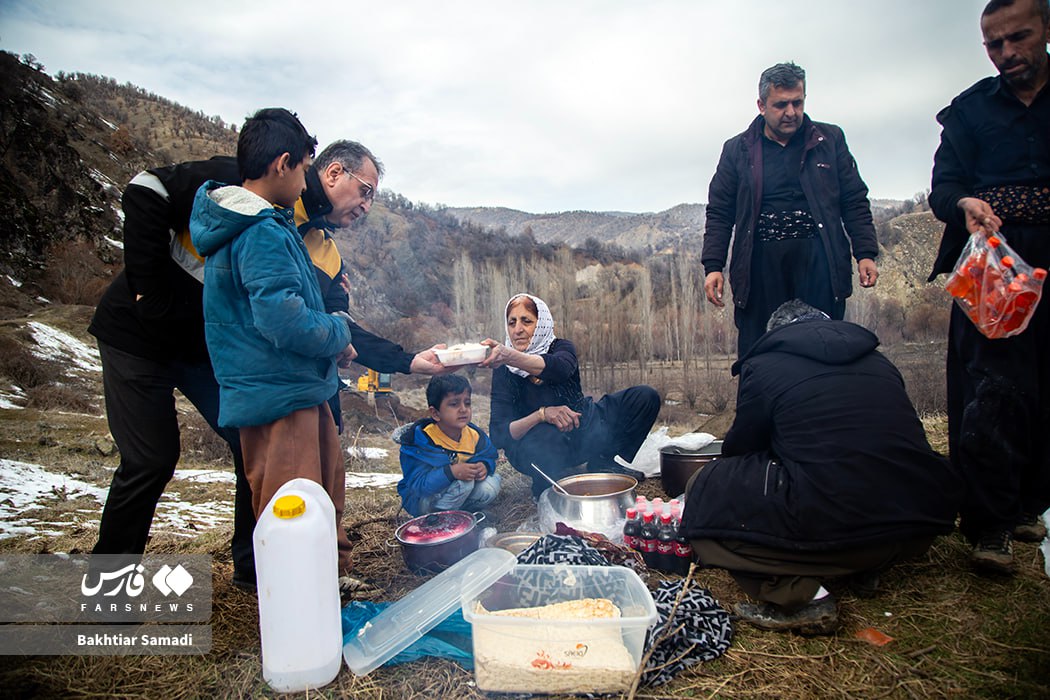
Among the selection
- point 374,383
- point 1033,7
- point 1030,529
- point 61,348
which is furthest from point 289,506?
point 61,348

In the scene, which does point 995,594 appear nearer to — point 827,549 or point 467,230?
point 827,549

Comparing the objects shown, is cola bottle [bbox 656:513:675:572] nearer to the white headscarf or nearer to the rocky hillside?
the white headscarf

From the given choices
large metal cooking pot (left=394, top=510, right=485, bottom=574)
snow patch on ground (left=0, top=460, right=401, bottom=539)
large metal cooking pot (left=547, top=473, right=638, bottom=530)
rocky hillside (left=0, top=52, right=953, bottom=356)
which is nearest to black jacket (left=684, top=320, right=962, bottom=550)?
large metal cooking pot (left=547, top=473, right=638, bottom=530)

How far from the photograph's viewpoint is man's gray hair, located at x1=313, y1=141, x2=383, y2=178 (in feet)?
9.07

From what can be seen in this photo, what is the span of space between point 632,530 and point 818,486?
104cm

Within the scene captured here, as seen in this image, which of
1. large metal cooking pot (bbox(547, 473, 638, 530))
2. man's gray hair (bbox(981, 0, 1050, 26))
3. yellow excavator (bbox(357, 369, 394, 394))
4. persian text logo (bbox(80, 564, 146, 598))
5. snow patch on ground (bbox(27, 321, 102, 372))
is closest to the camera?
persian text logo (bbox(80, 564, 146, 598))

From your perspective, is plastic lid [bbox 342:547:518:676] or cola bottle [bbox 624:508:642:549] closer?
plastic lid [bbox 342:547:518:676]

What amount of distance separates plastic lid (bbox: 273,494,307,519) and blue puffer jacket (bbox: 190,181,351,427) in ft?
1.35

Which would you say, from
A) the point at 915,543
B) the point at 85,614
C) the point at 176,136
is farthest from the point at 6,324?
the point at 176,136

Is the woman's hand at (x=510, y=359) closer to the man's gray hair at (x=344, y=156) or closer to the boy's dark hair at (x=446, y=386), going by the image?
the boy's dark hair at (x=446, y=386)

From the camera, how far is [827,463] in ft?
7.09

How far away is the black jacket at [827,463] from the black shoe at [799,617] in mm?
270

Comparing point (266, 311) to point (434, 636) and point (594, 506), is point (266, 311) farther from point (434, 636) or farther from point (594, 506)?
point (594, 506)

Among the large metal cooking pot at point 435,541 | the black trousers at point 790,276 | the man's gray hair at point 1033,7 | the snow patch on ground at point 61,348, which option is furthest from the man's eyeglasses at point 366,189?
the snow patch on ground at point 61,348
